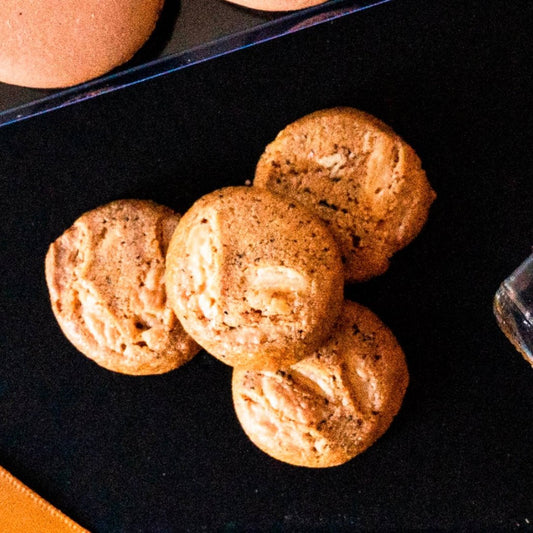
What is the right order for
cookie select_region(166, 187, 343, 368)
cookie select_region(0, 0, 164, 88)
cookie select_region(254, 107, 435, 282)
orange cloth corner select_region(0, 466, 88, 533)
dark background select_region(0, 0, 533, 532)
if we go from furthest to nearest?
orange cloth corner select_region(0, 466, 88, 533), dark background select_region(0, 0, 533, 532), cookie select_region(254, 107, 435, 282), cookie select_region(166, 187, 343, 368), cookie select_region(0, 0, 164, 88)

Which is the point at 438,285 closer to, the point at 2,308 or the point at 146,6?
the point at 146,6

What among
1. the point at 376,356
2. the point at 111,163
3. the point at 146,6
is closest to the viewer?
the point at 146,6

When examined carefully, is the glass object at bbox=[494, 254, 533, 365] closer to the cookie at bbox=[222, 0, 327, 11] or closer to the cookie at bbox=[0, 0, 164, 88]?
the cookie at bbox=[222, 0, 327, 11]

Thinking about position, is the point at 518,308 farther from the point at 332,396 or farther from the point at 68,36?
the point at 68,36

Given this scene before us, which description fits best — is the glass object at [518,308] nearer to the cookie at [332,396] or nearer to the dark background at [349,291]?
the dark background at [349,291]

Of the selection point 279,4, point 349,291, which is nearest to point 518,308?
point 349,291

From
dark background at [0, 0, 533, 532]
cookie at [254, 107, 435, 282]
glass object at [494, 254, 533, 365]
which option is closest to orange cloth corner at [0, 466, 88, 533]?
dark background at [0, 0, 533, 532]

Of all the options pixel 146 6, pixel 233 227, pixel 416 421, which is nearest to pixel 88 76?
pixel 146 6
